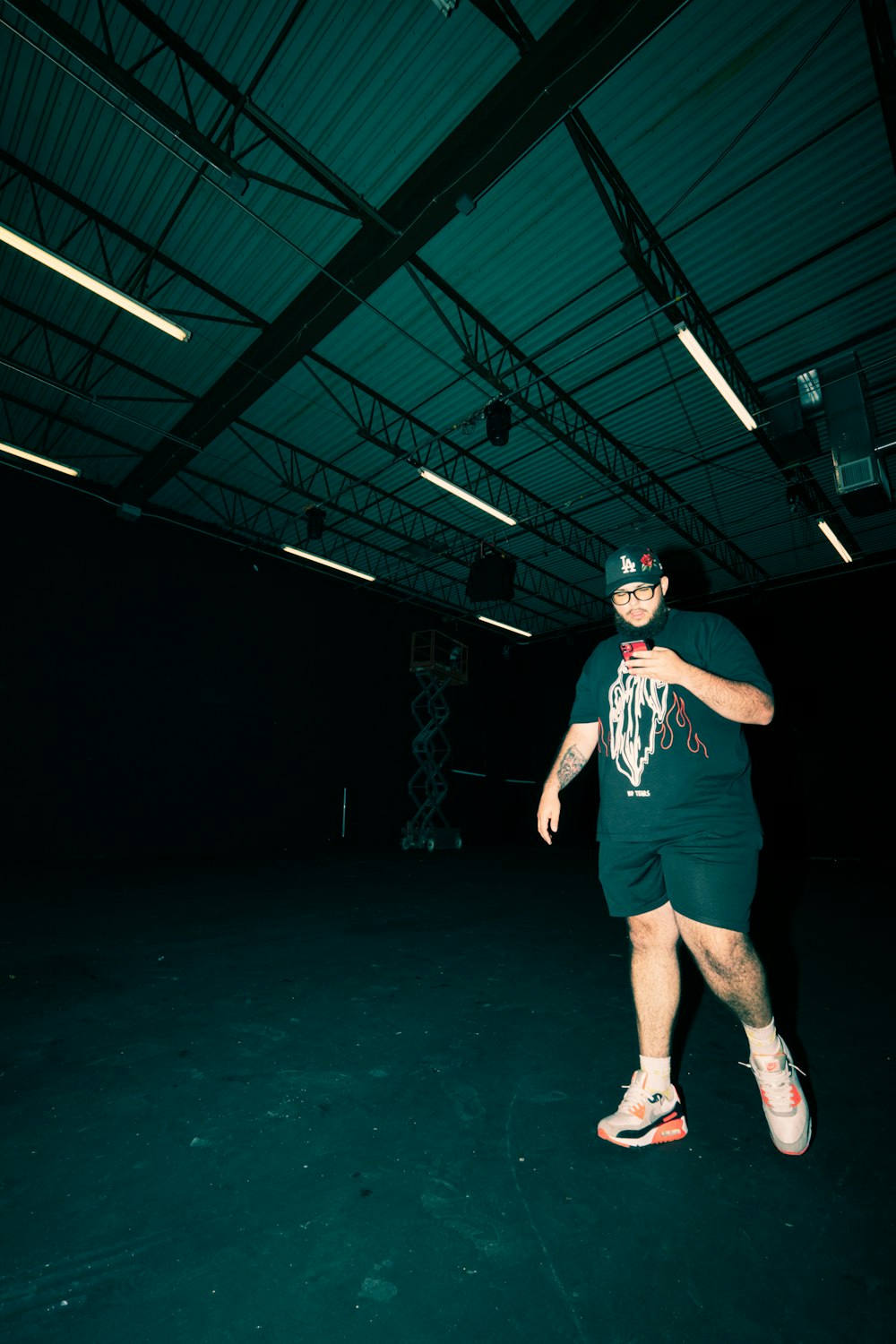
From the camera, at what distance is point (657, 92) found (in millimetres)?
4293

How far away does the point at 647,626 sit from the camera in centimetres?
160

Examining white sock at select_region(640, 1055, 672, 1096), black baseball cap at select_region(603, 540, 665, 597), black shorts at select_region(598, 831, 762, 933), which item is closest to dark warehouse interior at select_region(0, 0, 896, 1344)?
white sock at select_region(640, 1055, 672, 1096)

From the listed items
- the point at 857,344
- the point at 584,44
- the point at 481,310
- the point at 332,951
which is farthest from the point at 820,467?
the point at 332,951

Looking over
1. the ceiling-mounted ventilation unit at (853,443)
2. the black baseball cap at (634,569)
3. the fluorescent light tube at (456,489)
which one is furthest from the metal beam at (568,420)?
the black baseball cap at (634,569)

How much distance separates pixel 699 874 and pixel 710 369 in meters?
5.40

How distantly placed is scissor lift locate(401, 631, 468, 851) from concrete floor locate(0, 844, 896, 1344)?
7253 mm

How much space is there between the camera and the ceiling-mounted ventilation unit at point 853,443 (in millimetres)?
5273

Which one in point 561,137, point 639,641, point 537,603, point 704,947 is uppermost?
point 561,137

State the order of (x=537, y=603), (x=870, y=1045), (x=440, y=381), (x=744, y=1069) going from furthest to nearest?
(x=537, y=603) → (x=440, y=381) → (x=870, y=1045) → (x=744, y=1069)

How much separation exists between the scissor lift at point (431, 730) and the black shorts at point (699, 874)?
8.72 meters

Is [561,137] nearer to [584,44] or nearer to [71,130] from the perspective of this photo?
[584,44]

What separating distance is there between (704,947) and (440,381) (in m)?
7.08

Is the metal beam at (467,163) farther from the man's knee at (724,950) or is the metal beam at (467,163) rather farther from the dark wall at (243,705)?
the man's knee at (724,950)

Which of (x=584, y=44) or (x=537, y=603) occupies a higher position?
(x=584, y=44)
